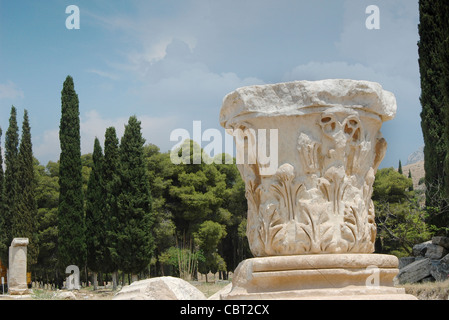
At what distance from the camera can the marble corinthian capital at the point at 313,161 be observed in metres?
4.11

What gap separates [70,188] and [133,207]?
435cm

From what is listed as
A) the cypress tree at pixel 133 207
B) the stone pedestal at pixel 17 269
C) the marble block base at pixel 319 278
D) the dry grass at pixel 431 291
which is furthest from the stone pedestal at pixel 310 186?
the cypress tree at pixel 133 207

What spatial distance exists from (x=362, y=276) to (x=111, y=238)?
1906 cm

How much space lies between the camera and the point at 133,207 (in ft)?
71.3

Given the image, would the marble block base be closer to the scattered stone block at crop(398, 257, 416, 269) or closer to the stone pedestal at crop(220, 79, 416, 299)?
the stone pedestal at crop(220, 79, 416, 299)

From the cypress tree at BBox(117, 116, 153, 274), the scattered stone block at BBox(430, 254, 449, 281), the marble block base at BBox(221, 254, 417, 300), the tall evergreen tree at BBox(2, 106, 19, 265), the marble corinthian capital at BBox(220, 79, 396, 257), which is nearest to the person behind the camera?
the marble block base at BBox(221, 254, 417, 300)

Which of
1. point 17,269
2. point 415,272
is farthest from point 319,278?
point 17,269

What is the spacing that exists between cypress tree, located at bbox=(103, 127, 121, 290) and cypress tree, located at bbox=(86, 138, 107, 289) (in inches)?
16.5

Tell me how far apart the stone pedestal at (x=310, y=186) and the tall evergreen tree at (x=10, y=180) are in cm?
2411

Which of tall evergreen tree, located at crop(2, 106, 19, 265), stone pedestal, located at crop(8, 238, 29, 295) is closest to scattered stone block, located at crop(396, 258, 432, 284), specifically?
stone pedestal, located at crop(8, 238, 29, 295)

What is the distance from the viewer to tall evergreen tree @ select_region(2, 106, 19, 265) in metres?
26.0

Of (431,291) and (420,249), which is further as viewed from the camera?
(420,249)

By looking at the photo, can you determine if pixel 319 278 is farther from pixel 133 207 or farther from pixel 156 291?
pixel 133 207

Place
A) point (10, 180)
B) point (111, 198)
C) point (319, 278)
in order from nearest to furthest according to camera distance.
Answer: point (319, 278)
point (111, 198)
point (10, 180)
